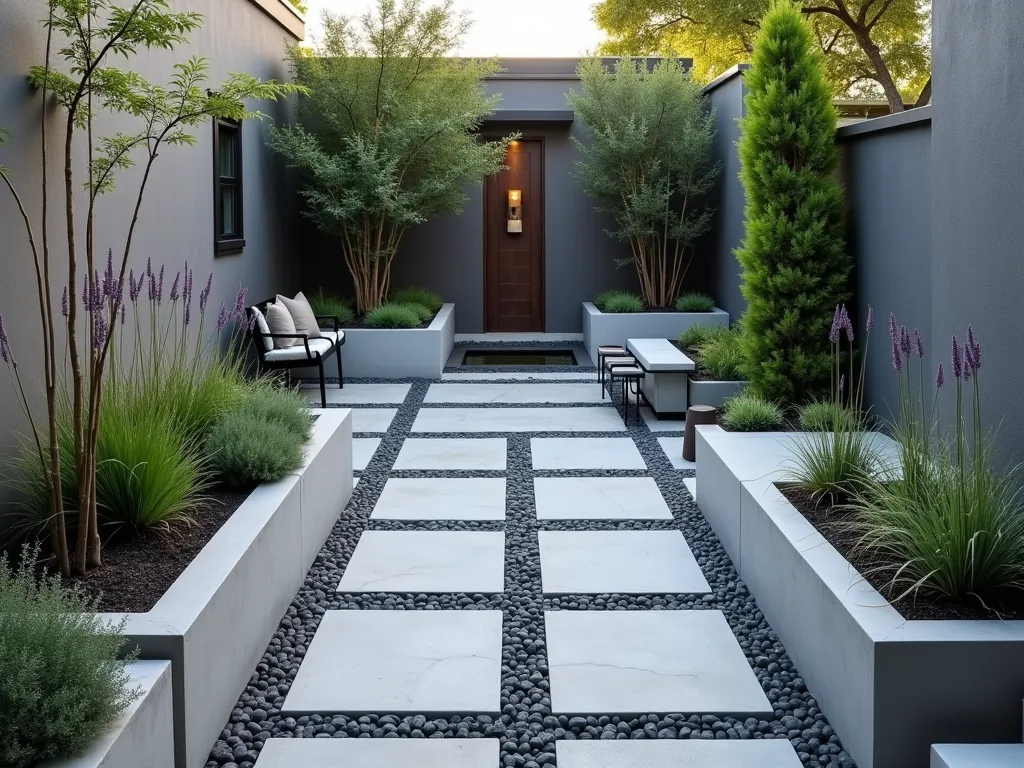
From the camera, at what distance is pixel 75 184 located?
466 centimetres

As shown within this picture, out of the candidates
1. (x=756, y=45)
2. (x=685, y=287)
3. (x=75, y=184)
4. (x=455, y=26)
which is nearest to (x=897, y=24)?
(x=685, y=287)

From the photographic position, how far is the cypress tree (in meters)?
6.31

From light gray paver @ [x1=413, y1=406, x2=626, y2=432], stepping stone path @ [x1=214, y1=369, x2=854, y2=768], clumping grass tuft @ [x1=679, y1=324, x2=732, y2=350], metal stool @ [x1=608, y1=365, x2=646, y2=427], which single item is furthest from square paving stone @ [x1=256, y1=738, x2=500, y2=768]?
clumping grass tuft @ [x1=679, y1=324, x2=732, y2=350]

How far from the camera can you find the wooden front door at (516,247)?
12.3 meters

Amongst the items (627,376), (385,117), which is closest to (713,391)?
(627,376)

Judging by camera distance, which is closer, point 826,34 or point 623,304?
point 623,304

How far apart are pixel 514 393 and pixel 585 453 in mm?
2258

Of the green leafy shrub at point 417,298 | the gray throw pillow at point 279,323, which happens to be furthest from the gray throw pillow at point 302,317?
the green leafy shrub at point 417,298

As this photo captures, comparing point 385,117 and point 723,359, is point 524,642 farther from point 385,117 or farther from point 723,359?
point 385,117

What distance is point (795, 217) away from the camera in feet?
20.9

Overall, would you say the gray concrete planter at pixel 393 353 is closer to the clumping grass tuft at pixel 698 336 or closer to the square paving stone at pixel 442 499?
the clumping grass tuft at pixel 698 336

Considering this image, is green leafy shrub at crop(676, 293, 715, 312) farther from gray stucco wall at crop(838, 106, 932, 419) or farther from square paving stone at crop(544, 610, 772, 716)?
square paving stone at crop(544, 610, 772, 716)

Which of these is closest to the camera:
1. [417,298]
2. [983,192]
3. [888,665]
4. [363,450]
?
[888,665]

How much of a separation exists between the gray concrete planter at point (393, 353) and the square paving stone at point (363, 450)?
8.50 feet
